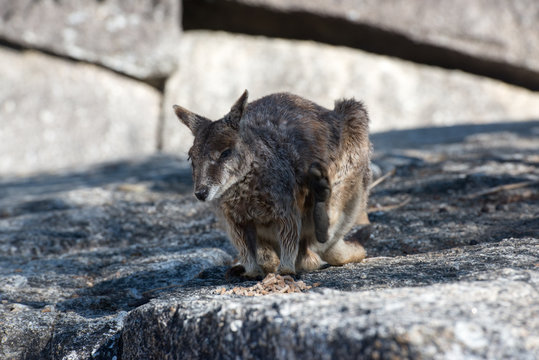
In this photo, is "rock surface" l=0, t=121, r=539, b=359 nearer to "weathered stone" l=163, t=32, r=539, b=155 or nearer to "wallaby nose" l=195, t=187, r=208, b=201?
"wallaby nose" l=195, t=187, r=208, b=201

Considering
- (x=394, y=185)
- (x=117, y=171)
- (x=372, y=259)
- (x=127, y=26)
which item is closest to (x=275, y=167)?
(x=372, y=259)

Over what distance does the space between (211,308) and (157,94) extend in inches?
346

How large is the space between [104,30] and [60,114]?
1559 millimetres

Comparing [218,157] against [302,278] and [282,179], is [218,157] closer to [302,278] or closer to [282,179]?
[282,179]

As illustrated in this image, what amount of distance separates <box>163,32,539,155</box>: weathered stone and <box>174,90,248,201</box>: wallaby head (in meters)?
7.12

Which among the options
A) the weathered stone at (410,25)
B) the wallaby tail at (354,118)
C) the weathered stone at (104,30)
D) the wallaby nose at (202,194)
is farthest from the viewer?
the weathered stone at (410,25)

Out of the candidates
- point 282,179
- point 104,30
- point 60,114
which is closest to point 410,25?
point 104,30

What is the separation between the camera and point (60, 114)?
1041cm

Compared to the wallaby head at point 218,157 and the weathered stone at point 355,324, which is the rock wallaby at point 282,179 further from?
the weathered stone at point 355,324

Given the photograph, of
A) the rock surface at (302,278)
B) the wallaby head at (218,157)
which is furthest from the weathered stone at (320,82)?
the wallaby head at (218,157)

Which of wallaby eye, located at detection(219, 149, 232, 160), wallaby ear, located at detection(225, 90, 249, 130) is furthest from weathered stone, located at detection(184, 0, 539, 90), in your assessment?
wallaby eye, located at detection(219, 149, 232, 160)

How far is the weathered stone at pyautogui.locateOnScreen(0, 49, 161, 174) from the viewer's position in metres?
10.2

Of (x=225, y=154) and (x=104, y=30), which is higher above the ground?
(x=104, y=30)

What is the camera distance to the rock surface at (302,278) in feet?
7.51
